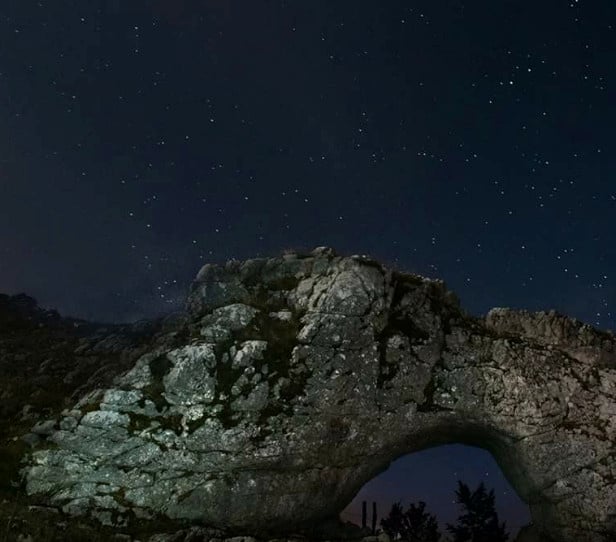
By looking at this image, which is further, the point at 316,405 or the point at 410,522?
the point at 410,522

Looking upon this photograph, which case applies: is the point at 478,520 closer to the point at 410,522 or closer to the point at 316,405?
the point at 410,522

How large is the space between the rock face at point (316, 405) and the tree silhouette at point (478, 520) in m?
13.5

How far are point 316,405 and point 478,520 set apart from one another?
23.0 m

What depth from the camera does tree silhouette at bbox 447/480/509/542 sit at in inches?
1313

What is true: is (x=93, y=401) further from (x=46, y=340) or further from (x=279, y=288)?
(x=46, y=340)

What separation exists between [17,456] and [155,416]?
4.25 metres

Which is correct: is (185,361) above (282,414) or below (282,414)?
above

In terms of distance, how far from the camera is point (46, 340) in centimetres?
2828

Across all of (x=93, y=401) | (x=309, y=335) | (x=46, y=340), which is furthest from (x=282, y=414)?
(x=46, y=340)

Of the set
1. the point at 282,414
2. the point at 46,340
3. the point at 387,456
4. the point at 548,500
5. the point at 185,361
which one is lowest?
the point at 548,500

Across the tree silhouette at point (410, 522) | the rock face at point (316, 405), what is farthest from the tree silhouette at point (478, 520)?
the rock face at point (316, 405)

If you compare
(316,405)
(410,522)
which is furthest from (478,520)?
(316,405)

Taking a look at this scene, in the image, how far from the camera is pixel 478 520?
3419 cm

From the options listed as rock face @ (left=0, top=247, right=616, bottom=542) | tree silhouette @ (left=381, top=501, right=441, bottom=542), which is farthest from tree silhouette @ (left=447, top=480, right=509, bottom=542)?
rock face @ (left=0, top=247, right=616, bottom=542)
